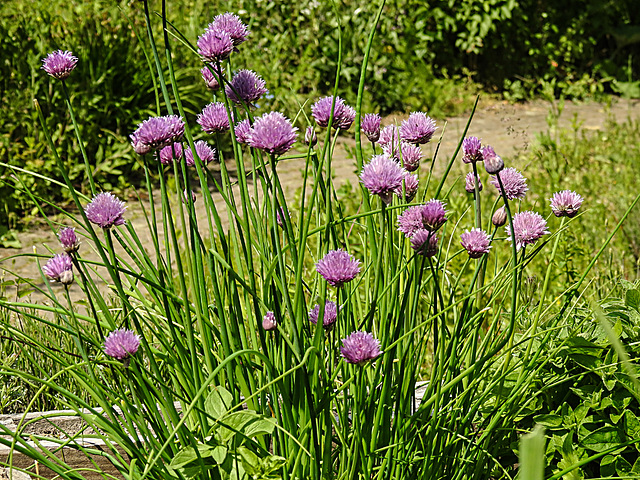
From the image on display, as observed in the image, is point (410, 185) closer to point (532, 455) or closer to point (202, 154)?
point (202, 154)

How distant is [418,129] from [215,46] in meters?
0.45

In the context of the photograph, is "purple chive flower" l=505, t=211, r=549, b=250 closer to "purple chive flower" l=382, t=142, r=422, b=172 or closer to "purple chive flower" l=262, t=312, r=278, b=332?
"purple chive flower" l=382, t=142, r=422, b=172

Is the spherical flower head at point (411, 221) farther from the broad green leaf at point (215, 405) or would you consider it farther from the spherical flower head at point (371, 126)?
the broad green leaf at point (215, 405)

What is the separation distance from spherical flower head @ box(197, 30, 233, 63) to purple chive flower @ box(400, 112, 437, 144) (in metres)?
0.41

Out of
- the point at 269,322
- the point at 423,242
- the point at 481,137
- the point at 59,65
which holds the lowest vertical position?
the point at 481,137

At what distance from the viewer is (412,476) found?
150 cm

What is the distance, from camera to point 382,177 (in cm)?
118

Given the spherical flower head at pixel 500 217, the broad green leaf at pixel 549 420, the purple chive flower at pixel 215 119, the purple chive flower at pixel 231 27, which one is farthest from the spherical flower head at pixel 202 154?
the broad green leaf at pixel 549 420

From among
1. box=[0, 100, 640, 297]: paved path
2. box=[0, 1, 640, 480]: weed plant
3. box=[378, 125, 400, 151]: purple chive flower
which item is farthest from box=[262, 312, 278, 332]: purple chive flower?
box=[0, 100, 640, 297]: paved path

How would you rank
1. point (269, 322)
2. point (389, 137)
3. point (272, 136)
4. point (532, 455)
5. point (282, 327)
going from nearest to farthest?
1. point (532, 455)
2. point (272, 136)
3. point (269, 322)
4. point (282, 327)
5. point (389, 137)

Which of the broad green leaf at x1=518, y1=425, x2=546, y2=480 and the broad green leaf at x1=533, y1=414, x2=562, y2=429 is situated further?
the broad green leaf at x1=533, y1=414, x2=562, y2=429

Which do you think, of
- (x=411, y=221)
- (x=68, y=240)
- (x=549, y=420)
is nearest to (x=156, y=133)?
(x=68, y=240)

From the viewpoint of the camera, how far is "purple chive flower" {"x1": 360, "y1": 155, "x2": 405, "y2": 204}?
3.87ft

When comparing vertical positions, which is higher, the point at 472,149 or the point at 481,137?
the point at 472,149
